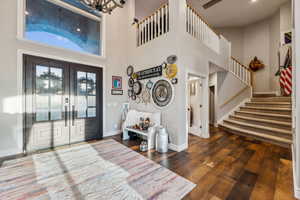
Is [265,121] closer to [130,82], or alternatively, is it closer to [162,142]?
[162,142]

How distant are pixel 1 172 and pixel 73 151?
105 centimetres

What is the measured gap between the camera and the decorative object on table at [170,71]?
289cm

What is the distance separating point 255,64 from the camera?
243 inches

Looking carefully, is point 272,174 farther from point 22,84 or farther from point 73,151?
point 22,84

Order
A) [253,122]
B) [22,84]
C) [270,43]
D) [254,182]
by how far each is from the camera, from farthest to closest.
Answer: [270,43] < [253,122] < [22,84] < [254,182]

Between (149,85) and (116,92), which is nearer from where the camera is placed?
(149,85)

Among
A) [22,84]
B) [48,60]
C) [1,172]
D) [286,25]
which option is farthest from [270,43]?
[1,172]

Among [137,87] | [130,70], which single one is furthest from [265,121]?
[130,70]

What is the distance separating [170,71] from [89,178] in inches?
104

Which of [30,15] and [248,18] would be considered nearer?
[30,15]

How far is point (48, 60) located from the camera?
300cm

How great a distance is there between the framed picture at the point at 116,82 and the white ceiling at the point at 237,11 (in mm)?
4198

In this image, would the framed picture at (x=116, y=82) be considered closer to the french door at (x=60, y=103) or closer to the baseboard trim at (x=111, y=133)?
the french door at (x=60, y=103)

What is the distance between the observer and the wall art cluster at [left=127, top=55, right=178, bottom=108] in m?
2.99
